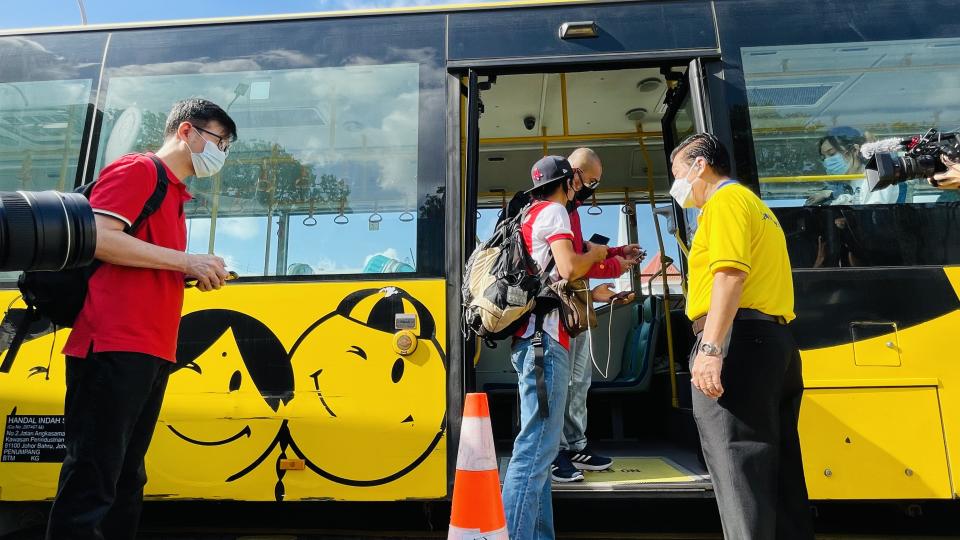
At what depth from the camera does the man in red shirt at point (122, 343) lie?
154 centimetres

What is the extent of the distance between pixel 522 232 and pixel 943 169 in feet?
4.89

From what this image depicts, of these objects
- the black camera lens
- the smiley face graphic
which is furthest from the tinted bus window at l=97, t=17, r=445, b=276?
the black camera lens

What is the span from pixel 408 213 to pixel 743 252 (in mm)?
1475

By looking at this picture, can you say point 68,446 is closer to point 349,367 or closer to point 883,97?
point 349,367

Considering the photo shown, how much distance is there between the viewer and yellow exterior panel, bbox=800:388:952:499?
2.34 m

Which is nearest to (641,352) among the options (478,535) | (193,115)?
(478,535)

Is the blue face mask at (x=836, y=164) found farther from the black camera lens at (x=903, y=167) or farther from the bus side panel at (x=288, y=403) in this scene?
the bus side panel at (x=288, y=403)

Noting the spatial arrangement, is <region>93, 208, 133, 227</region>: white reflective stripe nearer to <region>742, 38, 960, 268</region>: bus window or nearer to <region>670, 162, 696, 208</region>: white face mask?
<region>670, 162, 696, 208</region>: white face mask

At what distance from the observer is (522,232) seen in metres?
2.23

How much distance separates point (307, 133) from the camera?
277 cm

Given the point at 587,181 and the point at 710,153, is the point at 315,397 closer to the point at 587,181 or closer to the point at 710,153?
the point at 587,181

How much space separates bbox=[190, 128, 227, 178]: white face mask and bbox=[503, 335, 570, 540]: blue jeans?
1217 millimetres

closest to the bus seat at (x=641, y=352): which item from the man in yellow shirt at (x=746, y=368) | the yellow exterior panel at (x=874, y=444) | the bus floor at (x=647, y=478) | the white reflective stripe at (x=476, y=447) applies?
the bus floor at (x=647, y=478)

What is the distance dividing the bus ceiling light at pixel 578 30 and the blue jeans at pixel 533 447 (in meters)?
1.53
